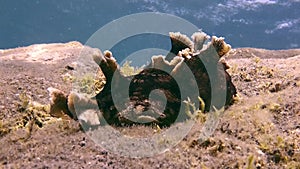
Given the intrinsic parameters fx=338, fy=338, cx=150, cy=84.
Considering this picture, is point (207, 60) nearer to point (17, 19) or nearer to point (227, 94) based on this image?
point (227, 94)

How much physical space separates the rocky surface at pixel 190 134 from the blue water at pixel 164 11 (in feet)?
89.7

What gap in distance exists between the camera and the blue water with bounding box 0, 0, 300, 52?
32625mm

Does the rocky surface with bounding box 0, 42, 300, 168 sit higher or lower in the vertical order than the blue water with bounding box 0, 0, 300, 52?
lower

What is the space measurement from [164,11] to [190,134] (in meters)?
33.4

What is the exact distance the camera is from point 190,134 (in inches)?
168

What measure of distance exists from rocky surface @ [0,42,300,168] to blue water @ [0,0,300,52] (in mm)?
27330

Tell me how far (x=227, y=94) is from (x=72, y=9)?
1592 inches

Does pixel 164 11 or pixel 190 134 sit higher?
pixel 164 11

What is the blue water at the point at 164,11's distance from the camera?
107ft

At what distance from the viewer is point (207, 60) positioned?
17.6ft

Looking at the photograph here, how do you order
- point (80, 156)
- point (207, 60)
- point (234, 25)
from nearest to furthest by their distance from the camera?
point (80, 156) → point (207, 60) → point (234, 25)

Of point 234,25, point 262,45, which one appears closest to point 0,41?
point 234,25

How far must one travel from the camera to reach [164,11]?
36.5 metres

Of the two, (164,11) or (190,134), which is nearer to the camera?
(190,134)
